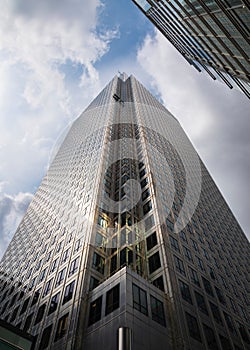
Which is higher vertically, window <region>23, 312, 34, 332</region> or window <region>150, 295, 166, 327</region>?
window <region>23, 312, 34, 332</region>

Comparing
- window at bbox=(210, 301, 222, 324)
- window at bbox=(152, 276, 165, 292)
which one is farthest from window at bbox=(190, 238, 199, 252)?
window at bbox=(152, 276, 165, 292)

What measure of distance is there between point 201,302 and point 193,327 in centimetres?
536

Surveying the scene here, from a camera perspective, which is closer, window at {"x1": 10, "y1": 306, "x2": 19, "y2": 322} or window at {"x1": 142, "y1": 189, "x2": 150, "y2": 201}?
window at {"x1": 10, "y1": 306, "x2": 19, "y2": 322}

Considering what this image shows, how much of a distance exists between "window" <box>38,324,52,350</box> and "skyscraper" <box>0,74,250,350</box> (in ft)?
0.42

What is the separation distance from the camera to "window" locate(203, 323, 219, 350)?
2973 centimetres

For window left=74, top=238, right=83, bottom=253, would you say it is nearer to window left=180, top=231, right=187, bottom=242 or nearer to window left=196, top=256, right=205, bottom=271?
window left=180, top=231, right=187, bottom=242

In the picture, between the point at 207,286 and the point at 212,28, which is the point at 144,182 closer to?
the point at 207,286

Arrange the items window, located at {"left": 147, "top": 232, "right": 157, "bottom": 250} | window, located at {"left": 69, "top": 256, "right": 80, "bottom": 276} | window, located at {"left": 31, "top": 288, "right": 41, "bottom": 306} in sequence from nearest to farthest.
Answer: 1. window, located at {"left": 69, "top": 256, "right": 80, "bottom": 276}
2. window, located at {"left": 147, "top": 232, "right": 157, "bottom": 250}
3. window, located at {"left": 31, "top": 288, "right": 41, "bottom": 306}

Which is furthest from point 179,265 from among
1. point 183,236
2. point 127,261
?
point 183,236

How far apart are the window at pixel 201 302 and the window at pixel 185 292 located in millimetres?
1416

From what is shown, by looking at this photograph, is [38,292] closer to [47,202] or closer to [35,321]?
[35,321]

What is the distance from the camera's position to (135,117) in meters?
86.9

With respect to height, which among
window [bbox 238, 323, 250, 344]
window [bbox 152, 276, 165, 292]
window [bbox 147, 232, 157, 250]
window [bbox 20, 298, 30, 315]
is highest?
window [bbox 147, 232, 157, 250]

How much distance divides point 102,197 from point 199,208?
26.0 metres
